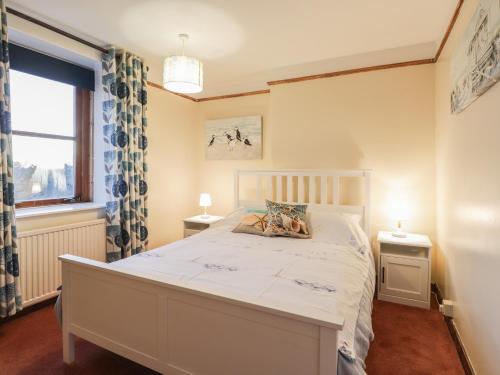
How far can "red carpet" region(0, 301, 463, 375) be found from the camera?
65.9 inches

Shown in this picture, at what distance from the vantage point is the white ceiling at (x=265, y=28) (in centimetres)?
200

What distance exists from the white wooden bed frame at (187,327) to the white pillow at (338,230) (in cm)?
140

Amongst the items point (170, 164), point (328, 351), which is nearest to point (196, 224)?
point (170, 164)

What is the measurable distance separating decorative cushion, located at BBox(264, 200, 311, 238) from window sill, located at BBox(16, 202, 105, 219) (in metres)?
1.71

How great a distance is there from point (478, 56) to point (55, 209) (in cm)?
324

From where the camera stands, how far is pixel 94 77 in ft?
9.61

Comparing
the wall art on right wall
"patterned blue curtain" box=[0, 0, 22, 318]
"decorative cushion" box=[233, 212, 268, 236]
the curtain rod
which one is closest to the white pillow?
"decorative cushion" box=[233, 212, 268, 236]

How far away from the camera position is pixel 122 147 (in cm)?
281

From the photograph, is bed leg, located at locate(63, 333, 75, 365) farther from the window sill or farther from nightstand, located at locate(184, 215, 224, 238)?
nightstand, located at locate(184, 215, 224, 238)

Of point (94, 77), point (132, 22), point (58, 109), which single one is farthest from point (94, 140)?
point (132, 22)

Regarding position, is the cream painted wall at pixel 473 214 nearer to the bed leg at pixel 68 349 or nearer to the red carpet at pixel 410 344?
the red carpet at pixel 410 344

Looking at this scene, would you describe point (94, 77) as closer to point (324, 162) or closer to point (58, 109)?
point (58, 109)

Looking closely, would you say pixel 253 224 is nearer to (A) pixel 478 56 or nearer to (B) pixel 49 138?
(A) pixel 478 56

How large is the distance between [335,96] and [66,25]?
8.57ft
